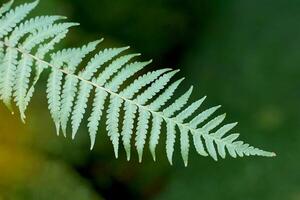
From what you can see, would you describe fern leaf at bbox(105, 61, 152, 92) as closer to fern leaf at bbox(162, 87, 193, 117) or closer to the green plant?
the green plant

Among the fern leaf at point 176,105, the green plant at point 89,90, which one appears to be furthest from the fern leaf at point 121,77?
the fern leaf at point 176,105

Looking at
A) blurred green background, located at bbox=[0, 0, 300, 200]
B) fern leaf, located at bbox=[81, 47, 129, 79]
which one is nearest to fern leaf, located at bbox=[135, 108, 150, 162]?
fern leaf, located at bbox=[81, 47, 129, 79]

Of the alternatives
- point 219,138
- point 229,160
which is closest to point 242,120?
point 229,160

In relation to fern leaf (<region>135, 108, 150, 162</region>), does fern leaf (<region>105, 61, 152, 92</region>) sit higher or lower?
higher

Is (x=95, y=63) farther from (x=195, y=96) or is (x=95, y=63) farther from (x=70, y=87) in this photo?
(x=195, y=96)

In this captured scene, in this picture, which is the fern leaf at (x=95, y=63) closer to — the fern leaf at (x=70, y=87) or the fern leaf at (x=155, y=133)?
the fern leaf at (x=70, y=87)

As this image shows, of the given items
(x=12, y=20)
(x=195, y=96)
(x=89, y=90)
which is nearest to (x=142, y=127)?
(x=89, y=90)

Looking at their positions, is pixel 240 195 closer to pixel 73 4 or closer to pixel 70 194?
pixel 70 194

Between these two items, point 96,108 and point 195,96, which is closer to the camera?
point 96,108
